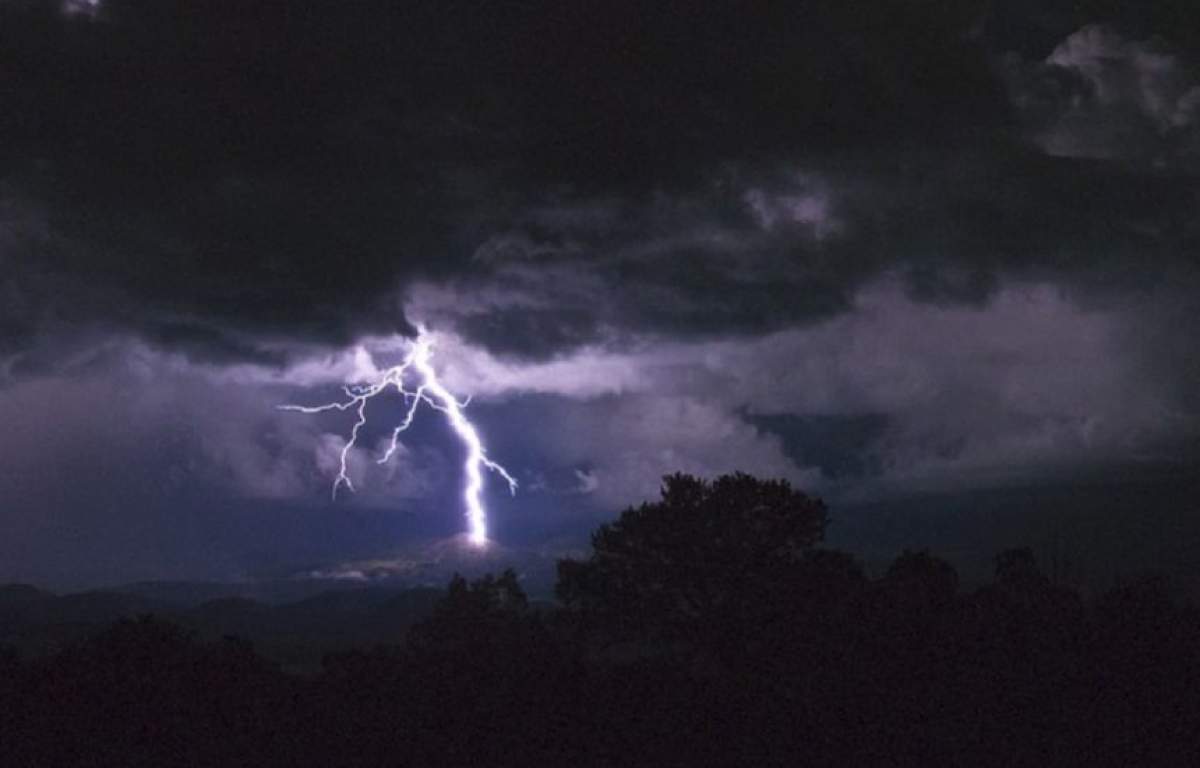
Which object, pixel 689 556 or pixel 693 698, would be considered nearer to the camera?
pixel 693 698

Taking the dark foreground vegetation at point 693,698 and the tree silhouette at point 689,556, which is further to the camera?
the tree silhouette at point 689,556

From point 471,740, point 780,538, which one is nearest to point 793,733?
point 471,740

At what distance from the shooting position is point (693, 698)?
24.3m

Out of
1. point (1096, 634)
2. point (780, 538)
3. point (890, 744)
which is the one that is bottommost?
point (890, 744)

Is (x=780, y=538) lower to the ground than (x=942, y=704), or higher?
higher

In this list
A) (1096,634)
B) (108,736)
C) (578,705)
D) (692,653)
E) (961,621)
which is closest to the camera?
(108,736)

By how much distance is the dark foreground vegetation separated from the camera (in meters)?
20.9

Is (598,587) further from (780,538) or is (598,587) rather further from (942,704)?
(942,704)

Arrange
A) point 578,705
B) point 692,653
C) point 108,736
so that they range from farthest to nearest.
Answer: point 692,653 < point 578,705 < point 108,736

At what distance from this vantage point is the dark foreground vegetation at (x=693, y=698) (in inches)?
823

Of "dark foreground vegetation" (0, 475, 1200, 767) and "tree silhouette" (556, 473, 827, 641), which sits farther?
"tree silhouette" (556, 473, 827, 641)

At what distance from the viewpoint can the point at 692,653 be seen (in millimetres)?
39656

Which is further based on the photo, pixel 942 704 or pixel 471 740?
pixel 942 704

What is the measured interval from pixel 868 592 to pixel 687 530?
9980 mm
